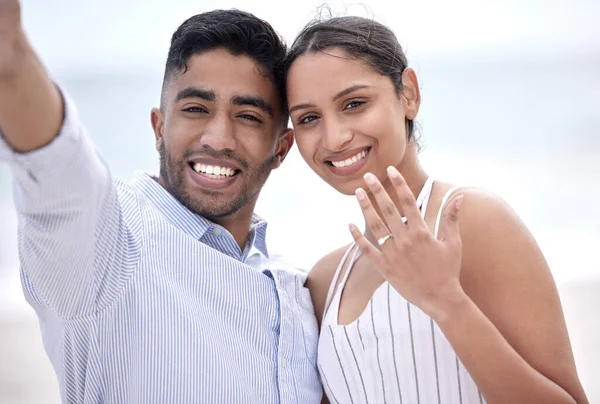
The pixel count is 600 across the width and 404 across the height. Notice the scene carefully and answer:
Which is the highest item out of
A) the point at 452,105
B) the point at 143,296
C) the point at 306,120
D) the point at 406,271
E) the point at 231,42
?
the point at 452,105

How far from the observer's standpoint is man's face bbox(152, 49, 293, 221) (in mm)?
1722

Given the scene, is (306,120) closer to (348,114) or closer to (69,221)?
(348,114)

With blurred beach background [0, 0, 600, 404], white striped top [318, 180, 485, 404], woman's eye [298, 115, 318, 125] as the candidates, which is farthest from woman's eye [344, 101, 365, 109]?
blurred beach background [0, 0, 600, 404]

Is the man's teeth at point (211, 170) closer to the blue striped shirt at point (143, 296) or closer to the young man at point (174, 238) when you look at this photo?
the young man at point (174, 238)

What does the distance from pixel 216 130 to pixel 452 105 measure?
833 centimetres

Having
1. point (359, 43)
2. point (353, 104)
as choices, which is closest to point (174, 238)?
point (353, 104)

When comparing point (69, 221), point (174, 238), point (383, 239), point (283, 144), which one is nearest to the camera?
point (69, 221)

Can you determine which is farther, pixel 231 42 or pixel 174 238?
pixel 231 42

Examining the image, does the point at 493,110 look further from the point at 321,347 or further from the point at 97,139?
the point at 321,347

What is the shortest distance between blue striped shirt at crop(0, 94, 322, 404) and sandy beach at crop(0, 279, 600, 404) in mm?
2833

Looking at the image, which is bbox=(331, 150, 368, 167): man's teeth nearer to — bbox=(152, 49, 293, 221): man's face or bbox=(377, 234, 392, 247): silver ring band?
bbox=(152, 49, 293, 221): man's face

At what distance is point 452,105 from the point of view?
962cm

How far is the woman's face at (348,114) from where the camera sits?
1545mm

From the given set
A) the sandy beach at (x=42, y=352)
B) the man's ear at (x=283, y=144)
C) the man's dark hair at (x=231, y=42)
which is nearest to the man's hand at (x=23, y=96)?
the man's dark hair at (x=231, y=42)
